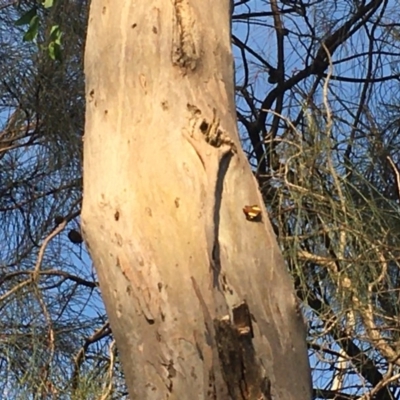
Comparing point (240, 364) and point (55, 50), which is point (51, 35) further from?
point (240, 364)

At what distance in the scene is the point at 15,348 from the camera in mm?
1510

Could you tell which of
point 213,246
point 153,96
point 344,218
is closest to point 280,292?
point 213,246

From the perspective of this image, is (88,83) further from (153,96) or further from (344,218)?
(344,218)

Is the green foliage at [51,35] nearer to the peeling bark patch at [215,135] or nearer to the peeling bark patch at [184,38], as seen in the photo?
the peeling bark patch at [184,38]

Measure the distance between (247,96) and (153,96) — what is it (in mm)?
942

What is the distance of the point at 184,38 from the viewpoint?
0.94 m

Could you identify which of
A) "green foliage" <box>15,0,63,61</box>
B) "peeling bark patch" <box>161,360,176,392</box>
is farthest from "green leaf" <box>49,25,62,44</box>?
"peeling bark patch" <box>161,360,176,392</box>

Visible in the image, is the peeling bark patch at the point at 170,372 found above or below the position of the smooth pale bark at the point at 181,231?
below

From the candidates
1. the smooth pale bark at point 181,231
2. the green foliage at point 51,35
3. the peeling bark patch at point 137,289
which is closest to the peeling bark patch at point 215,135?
the smooth pale bark at point 181,231

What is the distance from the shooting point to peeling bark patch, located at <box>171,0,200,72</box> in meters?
0.92

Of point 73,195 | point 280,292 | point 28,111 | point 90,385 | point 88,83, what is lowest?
point 280,292

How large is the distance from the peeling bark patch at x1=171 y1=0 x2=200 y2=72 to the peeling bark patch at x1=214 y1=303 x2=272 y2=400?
0.28 meters

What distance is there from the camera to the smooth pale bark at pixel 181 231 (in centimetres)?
77

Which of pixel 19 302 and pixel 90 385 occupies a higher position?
pixel 19 302
